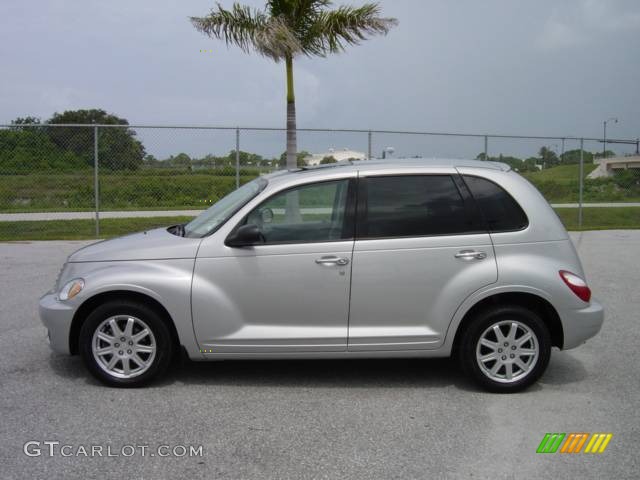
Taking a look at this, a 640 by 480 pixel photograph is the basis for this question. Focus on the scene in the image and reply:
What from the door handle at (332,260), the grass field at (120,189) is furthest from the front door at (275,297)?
the grass field at (120,189)

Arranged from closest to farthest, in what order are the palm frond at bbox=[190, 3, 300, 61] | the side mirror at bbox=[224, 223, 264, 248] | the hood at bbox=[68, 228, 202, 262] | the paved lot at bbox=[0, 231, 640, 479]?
the paved lot at bbox=[0, 231, 640, 479]
the side mirror at bbox=[224, 223, 264, 248]
the hood at bbox=[68, 228, 202, 262]
the palm frond at bbox=[190, 3, 300, 61]

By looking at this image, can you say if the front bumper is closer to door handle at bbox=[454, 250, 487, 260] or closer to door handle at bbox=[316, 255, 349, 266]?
door handle at bbox=[316, 255, 349, 266]

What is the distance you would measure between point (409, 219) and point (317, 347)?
3.91 feet

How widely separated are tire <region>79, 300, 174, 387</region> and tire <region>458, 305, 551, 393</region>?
2.28 meters

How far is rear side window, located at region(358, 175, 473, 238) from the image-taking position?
4.91 metres

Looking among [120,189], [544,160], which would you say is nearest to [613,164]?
[544,160]

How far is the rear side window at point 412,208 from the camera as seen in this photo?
4.91m

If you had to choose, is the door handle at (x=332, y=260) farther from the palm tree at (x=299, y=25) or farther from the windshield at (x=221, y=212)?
the palm tree at (x=299, y=25)

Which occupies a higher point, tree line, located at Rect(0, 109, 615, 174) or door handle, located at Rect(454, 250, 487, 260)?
tree line, located at Rect(0, 109, 615, 174)

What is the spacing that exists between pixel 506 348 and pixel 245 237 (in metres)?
2.11

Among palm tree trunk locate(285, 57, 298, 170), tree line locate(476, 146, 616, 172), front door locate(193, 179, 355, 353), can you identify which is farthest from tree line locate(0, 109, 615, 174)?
front door locate(193, 179, 355, 353)

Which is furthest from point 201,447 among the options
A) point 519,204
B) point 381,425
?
point 519,204

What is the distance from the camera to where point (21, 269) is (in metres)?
10.1

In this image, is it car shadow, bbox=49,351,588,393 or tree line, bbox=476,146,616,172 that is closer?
car shadow, bbox=49,351,588,393
